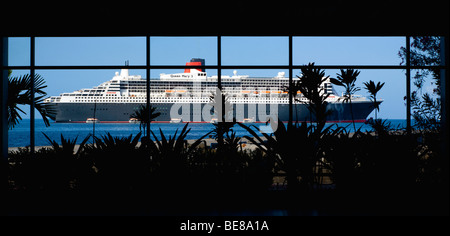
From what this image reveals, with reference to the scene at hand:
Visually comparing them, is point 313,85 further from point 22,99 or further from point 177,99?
point 177,99

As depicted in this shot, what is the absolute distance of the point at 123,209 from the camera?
113 inches

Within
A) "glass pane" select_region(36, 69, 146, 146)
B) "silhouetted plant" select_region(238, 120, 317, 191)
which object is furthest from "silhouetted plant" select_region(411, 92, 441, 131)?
"glass pane" select_region(36, 69, 146, 146)

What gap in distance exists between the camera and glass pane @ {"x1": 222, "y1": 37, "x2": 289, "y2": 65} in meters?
41.6

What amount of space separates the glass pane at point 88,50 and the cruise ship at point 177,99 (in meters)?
2.95

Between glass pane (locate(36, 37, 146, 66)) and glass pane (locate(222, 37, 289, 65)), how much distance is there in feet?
33.0

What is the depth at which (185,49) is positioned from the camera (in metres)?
45.7

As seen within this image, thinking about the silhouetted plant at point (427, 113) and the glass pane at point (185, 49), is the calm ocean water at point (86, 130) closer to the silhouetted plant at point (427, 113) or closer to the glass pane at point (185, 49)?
the glass pane at point (185, 49)

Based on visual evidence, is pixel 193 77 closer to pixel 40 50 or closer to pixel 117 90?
pixel 117 90

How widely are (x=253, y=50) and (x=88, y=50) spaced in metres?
20.5

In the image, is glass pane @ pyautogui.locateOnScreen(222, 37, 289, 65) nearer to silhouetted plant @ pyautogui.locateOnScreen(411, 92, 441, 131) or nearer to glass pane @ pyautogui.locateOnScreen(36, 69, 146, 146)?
glass pane @ pyautogui.locateOnScreen(36, 69, 146, 146)

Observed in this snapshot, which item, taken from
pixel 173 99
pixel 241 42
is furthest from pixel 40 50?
pixel 241 42

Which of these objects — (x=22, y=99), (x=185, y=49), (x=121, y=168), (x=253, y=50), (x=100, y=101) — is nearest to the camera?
(x=121, y=168)

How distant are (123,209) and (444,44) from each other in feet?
11.4
